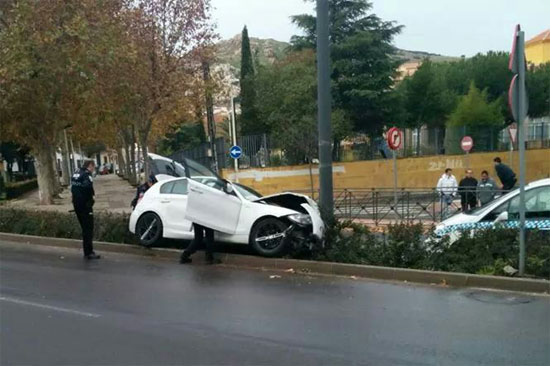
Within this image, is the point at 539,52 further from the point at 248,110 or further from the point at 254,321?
the point at 254,321

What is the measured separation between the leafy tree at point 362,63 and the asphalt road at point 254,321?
84.1 ft

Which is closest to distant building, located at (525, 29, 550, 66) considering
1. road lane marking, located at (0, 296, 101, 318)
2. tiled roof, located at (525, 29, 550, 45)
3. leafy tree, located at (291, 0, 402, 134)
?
tiled roof, located at (525, 29, 550, 45)

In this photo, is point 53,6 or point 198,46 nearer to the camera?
point 53,6

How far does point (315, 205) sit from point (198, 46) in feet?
56.4

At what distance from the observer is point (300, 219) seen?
9969 millimetres

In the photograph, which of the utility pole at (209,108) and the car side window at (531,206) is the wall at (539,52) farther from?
the car side window at (531,206)

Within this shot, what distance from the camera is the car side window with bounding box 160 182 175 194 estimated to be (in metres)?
11.6

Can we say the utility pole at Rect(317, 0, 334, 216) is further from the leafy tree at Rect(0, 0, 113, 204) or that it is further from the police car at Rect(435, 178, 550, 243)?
the leafy tree at Rect(0, 0, 113, 204)

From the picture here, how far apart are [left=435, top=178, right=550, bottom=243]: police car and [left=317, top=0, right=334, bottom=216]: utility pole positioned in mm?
2183

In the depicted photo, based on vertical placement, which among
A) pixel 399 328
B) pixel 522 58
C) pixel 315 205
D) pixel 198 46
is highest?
pixel 198 46

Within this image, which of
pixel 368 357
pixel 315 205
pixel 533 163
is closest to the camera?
pixel 368 357

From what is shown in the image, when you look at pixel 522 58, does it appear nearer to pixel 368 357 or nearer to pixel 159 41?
pixel 368 357

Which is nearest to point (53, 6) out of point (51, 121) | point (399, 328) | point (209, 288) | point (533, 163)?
point (51, 121)

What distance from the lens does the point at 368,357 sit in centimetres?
529
